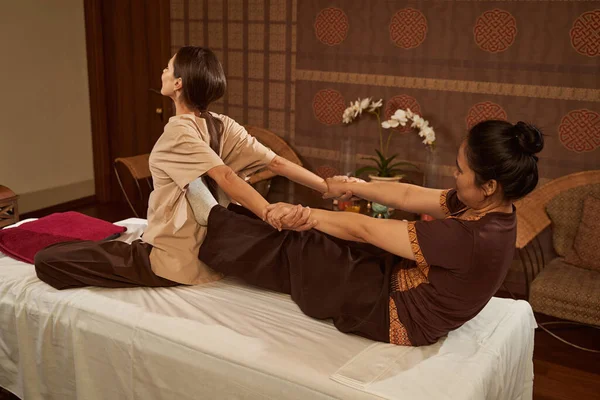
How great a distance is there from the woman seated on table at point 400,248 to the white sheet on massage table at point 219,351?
0.07 meters

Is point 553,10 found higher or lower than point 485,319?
higher

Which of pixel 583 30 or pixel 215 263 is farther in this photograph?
pixel 583 30

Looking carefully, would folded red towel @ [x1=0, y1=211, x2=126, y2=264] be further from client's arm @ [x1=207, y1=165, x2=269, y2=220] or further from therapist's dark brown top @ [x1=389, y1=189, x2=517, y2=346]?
therapist's dark brown top @ [x1=389, y1=189, x2=517, y2=346]

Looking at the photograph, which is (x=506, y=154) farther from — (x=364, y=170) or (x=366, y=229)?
(x=364, y=170)

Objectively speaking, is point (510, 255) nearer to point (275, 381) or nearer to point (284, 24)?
point (275, 381)

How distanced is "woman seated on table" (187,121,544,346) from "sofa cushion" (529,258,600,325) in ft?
3.86

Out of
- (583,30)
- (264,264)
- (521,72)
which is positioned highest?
(583,30)

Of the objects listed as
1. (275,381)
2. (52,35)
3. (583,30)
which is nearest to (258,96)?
(52,35)

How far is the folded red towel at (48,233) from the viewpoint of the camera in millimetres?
2484

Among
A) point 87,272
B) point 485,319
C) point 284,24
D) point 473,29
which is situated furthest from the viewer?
point 284,24

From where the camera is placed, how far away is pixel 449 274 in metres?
1.80

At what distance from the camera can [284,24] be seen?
4.33 metres

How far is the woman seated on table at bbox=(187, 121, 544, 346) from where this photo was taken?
1.73 metres

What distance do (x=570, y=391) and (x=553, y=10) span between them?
1960 mm
